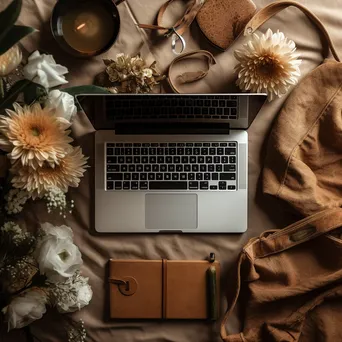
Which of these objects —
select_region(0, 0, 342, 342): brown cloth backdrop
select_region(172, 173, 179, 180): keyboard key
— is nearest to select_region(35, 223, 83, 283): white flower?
select_region(0, 0, 342, 342): brown cloth backdrop

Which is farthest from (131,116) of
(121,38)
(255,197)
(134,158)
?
(255,197)

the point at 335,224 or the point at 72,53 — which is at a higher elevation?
the point at 72,53

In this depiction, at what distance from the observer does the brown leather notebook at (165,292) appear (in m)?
1.10

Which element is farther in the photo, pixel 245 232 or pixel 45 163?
pixel 245 232

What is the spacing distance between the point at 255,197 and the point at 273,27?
1.25 ft

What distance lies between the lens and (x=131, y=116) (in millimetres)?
1019

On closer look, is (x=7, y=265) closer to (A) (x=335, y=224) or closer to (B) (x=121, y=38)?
(B) (x=121, y=38)

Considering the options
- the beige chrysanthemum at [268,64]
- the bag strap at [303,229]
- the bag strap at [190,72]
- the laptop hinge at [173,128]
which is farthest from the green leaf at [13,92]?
the bag strap at [303,229]

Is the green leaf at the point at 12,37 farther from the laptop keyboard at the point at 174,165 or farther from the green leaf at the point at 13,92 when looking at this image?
the laptop keyboard at the point at 174,165

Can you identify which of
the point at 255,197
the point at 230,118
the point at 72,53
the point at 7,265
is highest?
the point at 72,53

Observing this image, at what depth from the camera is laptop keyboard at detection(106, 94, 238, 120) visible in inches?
36.8

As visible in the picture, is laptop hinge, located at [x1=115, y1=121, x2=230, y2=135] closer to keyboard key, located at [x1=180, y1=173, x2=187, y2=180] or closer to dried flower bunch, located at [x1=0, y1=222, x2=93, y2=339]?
keyboard key, located at [x1=180, y1=173, x2=187, y2=180]

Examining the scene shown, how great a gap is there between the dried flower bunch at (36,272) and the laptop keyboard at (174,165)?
0.59 ft

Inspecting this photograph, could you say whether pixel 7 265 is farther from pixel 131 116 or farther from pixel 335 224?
pixel 335 224
